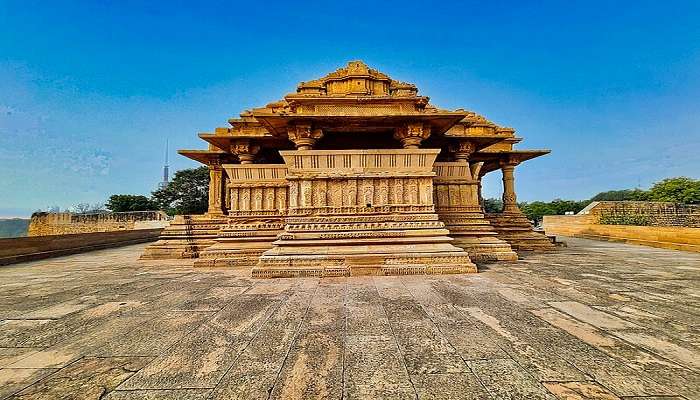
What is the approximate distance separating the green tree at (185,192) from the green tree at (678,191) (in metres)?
65.8

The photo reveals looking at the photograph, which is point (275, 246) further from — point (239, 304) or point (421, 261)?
point (421, 261)

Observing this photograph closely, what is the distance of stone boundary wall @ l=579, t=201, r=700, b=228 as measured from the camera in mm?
16656

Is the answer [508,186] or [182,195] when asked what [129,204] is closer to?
[182,195]

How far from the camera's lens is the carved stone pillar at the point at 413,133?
24.8 ft

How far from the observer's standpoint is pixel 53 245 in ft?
37.6

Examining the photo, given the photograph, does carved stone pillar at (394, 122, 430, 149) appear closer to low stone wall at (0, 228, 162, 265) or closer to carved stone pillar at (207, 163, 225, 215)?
carved stone pillar at (207, 163, 225, 215)

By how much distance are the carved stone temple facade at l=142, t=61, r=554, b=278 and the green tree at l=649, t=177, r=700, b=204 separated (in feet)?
132

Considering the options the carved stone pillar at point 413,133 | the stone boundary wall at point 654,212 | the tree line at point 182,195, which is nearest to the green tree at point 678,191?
the stone boundary wall at point 654,212

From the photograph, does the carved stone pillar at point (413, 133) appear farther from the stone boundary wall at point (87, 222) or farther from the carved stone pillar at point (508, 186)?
the stone boundary wall at point (87, 222)

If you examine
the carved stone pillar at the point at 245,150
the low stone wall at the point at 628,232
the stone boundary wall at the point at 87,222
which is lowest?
the low stone wall at the point at 628,232

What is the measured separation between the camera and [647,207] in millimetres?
18656

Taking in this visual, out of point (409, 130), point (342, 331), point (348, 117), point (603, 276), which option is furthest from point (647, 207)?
point (342, 331)

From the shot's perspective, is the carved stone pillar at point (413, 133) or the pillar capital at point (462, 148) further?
the pillar capital at point (462, 148)

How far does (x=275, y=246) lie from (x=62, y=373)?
4.37 m
